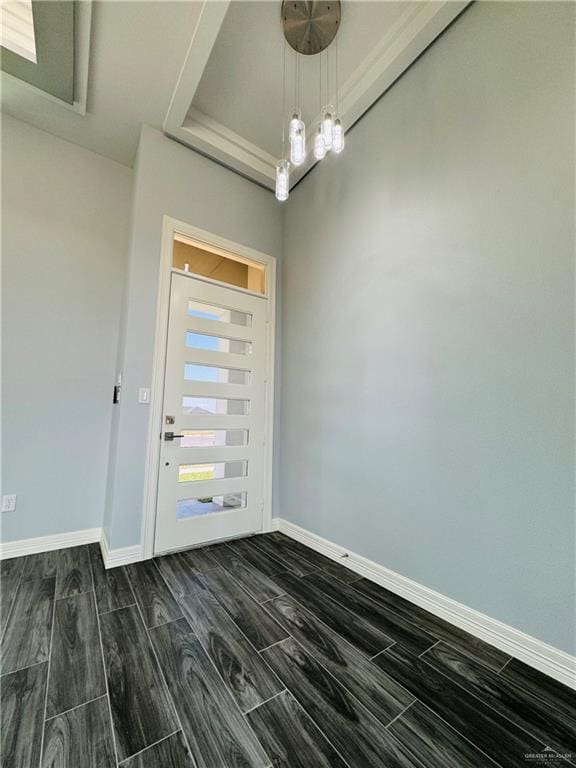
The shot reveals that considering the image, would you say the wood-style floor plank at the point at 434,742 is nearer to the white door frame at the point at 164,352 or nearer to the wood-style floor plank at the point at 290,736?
the wood-style floor plank at the point at 290,736

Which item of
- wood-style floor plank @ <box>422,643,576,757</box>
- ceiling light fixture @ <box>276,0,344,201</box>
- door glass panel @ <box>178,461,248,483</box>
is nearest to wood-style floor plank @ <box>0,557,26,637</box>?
door glass panel @ <box>178,461,248,483</box>

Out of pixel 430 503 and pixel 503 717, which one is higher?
pixel 430 503

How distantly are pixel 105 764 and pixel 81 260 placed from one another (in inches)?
127

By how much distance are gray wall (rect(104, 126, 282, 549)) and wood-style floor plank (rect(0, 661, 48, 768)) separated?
0.98 metres

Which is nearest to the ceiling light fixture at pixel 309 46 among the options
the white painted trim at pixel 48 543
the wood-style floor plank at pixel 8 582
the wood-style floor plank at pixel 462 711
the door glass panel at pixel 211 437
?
the door glass panel at pixel 211 437

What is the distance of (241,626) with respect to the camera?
1.61 m

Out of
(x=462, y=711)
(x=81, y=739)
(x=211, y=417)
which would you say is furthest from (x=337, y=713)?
(x=211, y=417)

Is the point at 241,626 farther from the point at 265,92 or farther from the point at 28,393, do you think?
the point at 265,92

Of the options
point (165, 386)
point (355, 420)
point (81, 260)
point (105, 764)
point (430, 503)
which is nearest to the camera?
point (105, 764)

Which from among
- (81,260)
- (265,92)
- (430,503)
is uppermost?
(265,92)

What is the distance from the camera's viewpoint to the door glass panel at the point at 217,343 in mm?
2707

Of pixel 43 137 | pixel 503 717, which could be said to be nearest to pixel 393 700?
pixel 503 717

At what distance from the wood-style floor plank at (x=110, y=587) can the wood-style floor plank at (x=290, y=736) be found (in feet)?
3.54

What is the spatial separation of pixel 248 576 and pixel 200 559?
48cm
